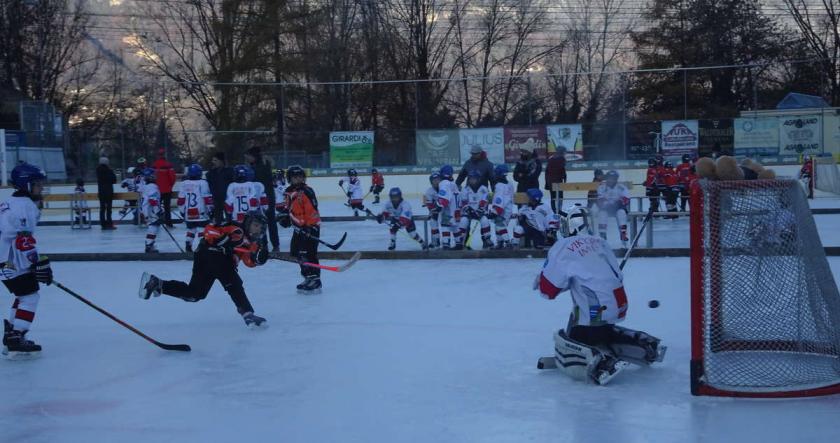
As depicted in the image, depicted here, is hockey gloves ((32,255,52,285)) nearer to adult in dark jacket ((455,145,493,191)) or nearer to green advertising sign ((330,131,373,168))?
adult in dark jacket ((455,145,493,191))

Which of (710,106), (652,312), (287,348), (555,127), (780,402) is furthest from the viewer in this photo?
(710,106)

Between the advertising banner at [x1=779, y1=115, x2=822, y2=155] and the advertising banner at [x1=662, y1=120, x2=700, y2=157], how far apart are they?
7.22 feet

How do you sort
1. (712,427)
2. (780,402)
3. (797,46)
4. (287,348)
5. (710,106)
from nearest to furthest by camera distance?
(712,427)
(780,402)
(287,348)
(710,106)
(797,46)

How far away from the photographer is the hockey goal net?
4293mm

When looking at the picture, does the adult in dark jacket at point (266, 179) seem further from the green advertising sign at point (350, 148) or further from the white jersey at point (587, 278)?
the green advertising sign at point (350, 148)

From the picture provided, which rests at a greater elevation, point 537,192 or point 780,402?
point 537,192

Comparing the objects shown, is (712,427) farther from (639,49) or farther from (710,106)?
(639,49)

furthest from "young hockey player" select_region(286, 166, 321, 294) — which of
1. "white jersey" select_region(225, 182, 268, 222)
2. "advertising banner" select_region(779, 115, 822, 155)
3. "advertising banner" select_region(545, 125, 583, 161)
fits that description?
"advertising banner" select_region(779, 115, 822, 155)

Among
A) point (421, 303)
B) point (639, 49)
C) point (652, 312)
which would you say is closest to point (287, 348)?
point (421, 303)

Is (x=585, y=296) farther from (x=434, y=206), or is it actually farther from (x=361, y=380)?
(x=434, y=206)

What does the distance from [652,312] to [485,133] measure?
19.0 m

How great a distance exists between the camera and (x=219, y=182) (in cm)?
1117

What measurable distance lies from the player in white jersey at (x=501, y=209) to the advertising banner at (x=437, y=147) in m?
14.3

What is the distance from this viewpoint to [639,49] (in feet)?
115
